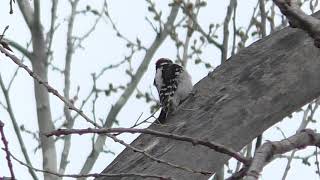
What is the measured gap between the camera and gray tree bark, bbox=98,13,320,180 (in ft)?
→ 9.98

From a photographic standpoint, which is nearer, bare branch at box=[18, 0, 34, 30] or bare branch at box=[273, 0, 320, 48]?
bare branch at box=[273, 0, 320, 48]

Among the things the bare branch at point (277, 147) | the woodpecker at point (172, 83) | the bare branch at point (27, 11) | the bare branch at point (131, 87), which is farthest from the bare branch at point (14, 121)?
the bare branch at point (277, 147)

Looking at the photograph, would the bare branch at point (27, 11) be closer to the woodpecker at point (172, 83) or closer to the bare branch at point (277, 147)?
the woodpecker at point (172, 83)

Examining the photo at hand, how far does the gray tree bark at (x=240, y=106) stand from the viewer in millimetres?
3043

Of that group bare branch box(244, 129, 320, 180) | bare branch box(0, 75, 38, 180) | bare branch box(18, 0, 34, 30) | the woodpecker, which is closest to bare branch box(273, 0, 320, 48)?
bare branch box(244, 129, 320, 180)

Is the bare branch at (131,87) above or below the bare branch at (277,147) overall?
above

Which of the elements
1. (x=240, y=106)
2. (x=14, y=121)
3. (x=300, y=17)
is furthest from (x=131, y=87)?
(x=300, y=17)

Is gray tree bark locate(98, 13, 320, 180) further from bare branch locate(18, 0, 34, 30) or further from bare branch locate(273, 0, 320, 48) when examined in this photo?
bare branch locate(18, 0, 34, 30)

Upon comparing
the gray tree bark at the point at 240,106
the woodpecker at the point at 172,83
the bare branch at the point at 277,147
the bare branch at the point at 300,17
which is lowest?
the bare branch at the point at 277,147

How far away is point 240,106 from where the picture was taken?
3.10m

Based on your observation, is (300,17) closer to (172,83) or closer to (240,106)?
(240,106)

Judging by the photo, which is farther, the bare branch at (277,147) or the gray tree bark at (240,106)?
the gray tree bark at (240,106)

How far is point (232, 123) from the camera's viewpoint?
121 inches

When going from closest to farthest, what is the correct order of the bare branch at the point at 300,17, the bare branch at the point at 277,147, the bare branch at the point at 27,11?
1. the bare branch at the point at 277,147
2. the bare branch at the point at 300,17
3. the bare branch at the point at 27,11
